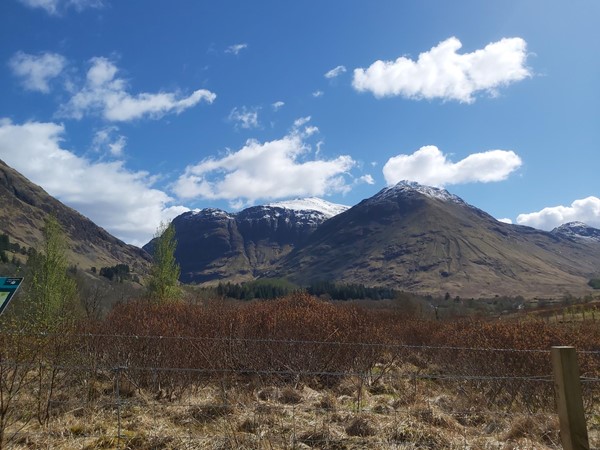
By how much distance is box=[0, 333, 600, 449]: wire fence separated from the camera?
5.34 metres

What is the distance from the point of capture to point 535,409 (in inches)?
319

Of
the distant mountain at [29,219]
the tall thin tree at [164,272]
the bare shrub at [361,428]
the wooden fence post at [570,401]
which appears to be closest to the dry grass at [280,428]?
the bare shrub at [361,428]

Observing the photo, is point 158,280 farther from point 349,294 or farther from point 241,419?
point 349,294

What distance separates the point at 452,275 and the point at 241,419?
18273 cm

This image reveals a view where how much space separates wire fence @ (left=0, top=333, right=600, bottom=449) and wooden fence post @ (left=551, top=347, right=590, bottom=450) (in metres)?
1.54

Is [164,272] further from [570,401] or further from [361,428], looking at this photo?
[570,401]

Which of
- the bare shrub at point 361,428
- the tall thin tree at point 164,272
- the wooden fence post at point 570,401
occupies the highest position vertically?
→ the tall thin tree at point 164,272

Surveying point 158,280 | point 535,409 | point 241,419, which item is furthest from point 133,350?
point 158,280

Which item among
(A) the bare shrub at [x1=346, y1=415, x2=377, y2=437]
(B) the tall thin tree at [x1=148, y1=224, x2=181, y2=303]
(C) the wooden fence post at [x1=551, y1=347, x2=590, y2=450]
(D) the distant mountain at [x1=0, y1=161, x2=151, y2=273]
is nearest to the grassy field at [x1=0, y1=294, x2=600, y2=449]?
(A) the bare shrub at [x1=346, y1=415, x2=377, y2=437]

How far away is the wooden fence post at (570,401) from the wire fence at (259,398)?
1541 mm

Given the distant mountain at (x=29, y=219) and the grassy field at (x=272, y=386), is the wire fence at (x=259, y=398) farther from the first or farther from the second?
the distant mountain at (x=29, y=219)

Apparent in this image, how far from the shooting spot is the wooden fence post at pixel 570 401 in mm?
3344

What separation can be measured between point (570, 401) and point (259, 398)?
543cm

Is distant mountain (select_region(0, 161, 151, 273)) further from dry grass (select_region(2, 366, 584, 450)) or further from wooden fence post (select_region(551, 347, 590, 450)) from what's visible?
wooden fence post (select_region(551, 347, 590, 450))
